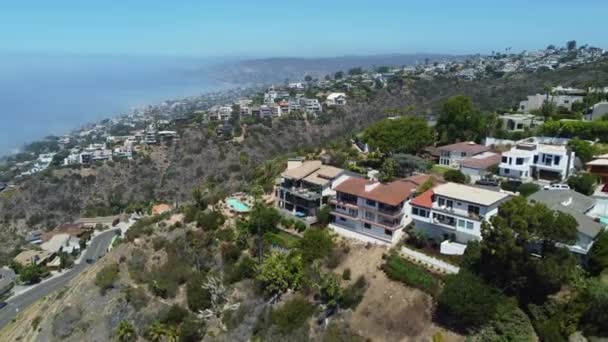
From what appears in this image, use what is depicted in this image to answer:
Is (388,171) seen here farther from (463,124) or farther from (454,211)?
(463,124)

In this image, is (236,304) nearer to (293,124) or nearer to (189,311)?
(189,311)

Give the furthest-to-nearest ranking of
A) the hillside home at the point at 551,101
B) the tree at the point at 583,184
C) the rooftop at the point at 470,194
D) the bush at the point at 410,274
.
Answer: the hillside home at the point at 551,101, the tree at the point at 583,184, the rooftop at the point at 470,194, the bush at the point at 410,274

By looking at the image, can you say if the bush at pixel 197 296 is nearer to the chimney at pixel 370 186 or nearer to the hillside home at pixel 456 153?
the chimney at pixel 370 186

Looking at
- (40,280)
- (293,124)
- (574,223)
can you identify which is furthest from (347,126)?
(574,223)

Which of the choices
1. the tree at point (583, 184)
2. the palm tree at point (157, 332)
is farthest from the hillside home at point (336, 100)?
the palm tree at point (157, 332)

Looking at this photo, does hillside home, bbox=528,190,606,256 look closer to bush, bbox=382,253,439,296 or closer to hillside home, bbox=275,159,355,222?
bush, bbox=382,253,439,296

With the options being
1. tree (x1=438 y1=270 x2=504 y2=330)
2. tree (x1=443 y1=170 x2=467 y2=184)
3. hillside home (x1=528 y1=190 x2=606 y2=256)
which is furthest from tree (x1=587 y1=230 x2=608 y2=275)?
tree (x1=443 y1=170 x2=467 y2=184)
